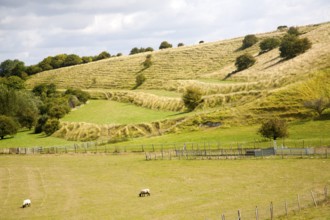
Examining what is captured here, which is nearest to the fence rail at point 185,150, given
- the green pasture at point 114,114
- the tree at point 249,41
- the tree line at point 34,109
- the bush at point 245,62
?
the green pasture at point 114,114

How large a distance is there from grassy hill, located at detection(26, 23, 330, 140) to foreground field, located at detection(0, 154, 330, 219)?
27640 mm

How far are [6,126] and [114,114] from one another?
28.1m

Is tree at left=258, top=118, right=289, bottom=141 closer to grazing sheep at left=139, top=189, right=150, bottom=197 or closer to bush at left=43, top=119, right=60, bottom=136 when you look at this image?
grazing sheep at left=139, top=189, right=150, bottom=197

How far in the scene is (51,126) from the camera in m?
109

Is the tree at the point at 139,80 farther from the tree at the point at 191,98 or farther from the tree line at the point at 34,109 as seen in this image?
the tree at the point at 191,98

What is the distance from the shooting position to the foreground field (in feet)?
133

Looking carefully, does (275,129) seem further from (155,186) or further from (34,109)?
(34,109)

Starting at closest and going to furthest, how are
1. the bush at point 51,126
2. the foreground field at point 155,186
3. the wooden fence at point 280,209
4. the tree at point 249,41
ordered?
the wooden fence at point 280,209 → the foreground field at point 155,186 → the bush at point 51,126 → the tree at point 249,41

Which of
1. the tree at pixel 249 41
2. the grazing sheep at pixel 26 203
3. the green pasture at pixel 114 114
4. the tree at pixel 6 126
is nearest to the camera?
the grazing sheep at pixel 26 203

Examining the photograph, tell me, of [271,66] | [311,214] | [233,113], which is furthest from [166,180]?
[271,66]

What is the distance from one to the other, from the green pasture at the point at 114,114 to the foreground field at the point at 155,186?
109ft

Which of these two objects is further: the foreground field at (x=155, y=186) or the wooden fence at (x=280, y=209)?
the foreground field at (x=155, y=186)

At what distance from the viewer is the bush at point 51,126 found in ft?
357

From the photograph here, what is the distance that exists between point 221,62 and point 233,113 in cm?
6060
